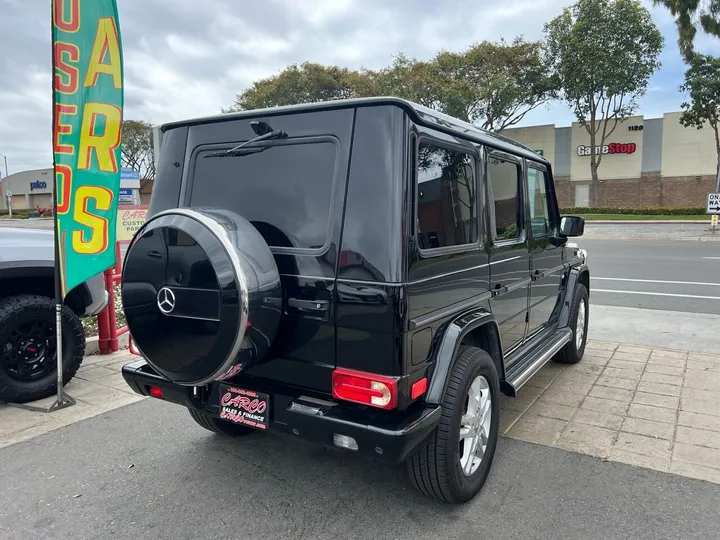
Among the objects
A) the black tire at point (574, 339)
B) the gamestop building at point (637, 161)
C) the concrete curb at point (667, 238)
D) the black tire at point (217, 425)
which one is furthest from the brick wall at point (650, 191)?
the black tire at point (217, 425)

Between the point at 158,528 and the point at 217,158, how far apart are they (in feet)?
6.44

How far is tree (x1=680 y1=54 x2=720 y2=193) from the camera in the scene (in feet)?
87.0

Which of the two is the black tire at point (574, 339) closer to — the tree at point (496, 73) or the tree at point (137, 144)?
the tree at point (496, 73)

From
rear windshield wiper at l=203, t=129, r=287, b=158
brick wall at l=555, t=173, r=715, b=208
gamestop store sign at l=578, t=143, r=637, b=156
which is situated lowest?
rear windshield wiper at l=203, t=129, r=287, b=158

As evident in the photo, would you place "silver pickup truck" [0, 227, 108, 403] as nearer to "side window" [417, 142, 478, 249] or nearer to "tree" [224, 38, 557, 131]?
"side window" [417, 142, 478, 249]

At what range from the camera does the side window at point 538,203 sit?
4160 millimetres

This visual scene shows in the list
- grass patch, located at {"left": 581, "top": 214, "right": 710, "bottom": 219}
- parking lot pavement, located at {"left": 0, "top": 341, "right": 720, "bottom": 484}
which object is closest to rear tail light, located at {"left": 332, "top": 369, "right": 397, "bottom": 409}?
parking lot pavement, located at {"left": 0, "top": 341, "right": 720, "bottom": 484}

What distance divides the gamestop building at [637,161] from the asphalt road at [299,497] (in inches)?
1208

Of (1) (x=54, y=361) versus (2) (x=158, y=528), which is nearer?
(2) (x=158, y=528)

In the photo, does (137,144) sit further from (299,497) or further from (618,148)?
(299,497)

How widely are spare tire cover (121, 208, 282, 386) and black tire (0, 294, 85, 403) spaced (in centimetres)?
226

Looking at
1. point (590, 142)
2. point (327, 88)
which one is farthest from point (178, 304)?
point (590, 142)

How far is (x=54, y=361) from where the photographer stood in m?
Answer: 4.52

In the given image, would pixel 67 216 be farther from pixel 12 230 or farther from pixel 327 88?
pixel 327 88
